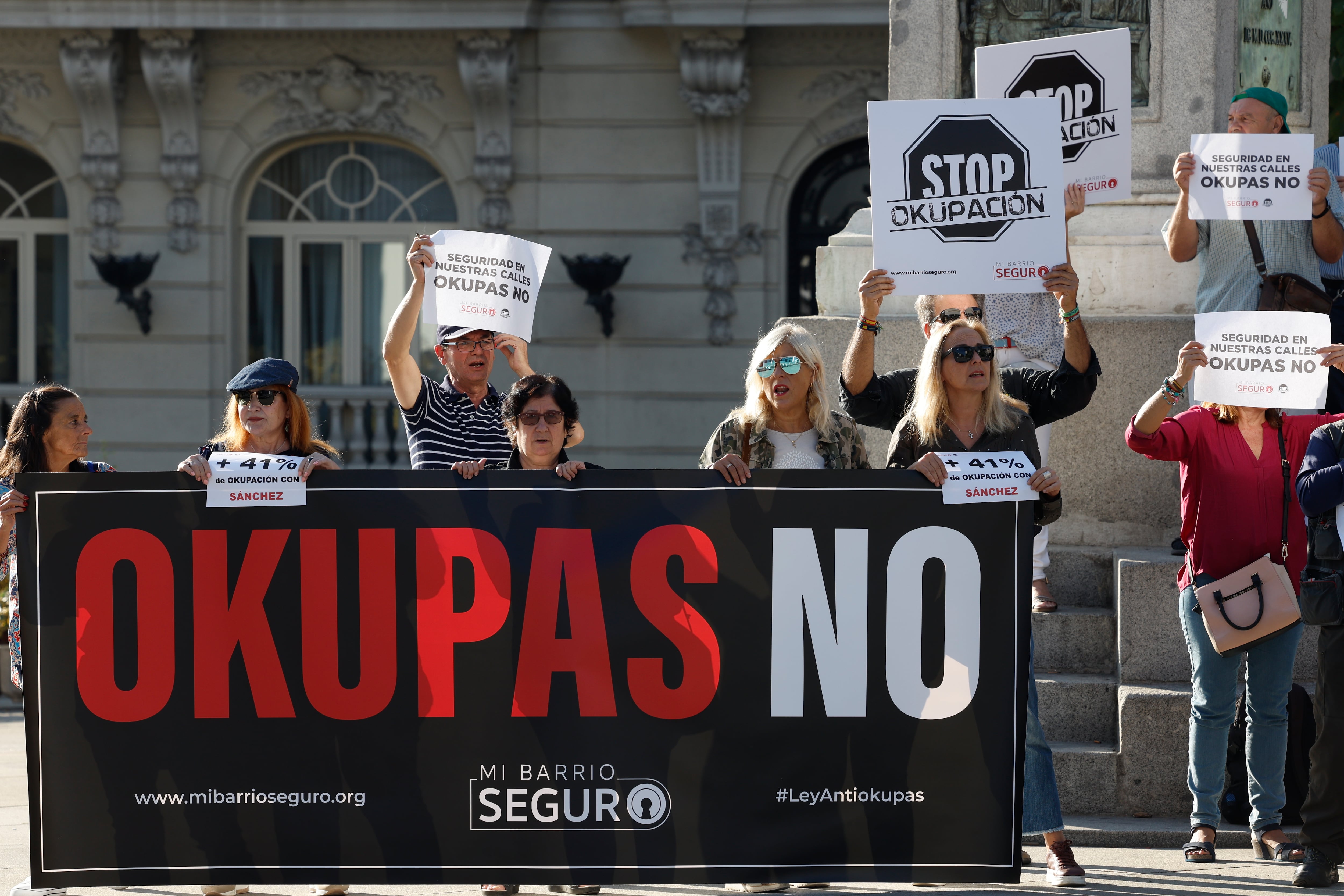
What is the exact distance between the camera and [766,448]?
459cm

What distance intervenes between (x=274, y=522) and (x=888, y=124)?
2.31 meters

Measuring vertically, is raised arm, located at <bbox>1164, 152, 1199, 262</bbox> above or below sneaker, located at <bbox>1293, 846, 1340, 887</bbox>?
above

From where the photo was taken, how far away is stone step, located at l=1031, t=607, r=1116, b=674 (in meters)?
5.68

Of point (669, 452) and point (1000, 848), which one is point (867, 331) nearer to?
point (1000, 848)

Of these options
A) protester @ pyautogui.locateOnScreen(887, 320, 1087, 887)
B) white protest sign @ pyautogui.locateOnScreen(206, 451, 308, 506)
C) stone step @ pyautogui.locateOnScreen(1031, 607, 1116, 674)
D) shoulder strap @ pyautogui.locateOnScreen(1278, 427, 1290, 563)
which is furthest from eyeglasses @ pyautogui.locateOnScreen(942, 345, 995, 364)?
white protest sign @ pyautogui.locateOnScreen(206, 451, 308, 506)

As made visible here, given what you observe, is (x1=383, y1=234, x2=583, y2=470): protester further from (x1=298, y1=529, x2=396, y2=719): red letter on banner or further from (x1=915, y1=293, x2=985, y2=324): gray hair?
(x1=915, y1=293, x2=985, y2=324): gray hair

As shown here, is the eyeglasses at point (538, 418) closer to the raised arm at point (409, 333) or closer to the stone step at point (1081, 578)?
the raised arm at point (409, 333)

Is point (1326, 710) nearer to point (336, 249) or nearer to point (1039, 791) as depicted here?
point (1039, 791)

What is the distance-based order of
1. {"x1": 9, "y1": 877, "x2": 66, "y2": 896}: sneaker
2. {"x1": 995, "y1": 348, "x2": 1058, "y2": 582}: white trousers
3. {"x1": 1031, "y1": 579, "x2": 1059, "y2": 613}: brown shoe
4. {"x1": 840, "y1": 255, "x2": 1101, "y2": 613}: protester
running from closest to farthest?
{"x1": 9, "y1": 877, "x2": 66, "y2": 896}: sneaker
{"x1": 840, "y1": 255, "x2": 1101, "y2": 613}: protester
{"x1": 995, "y1": 348, "x2": 1058, "y2": 582}: white trousers
{"x1": 1031, "y1": 579, "x2": 1059, "y2": 613}: brown shoe

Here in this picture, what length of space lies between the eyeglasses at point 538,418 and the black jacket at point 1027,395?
3.31 feet

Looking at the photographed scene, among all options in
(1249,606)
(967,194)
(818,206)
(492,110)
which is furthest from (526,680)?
(818,206)

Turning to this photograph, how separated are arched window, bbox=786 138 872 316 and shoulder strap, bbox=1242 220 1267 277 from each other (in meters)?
8.43

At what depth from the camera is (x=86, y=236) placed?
46.1 ft

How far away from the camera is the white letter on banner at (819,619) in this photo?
408cm
